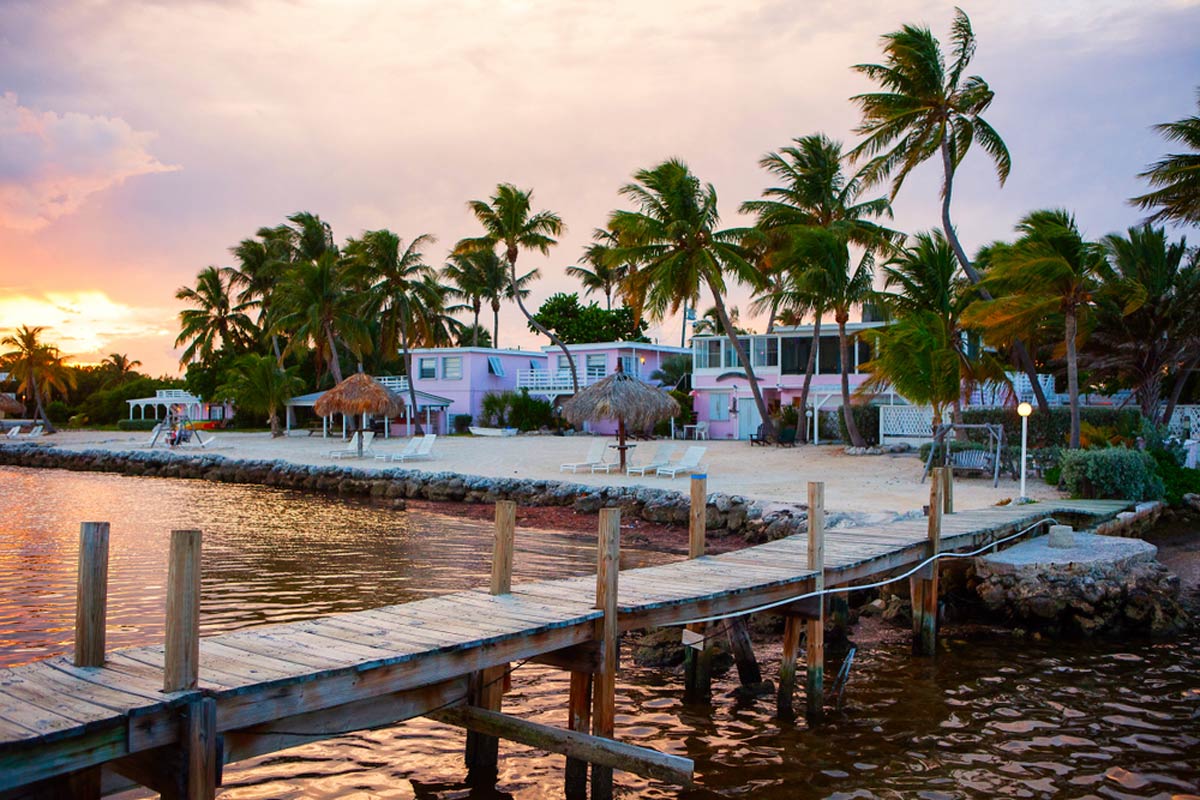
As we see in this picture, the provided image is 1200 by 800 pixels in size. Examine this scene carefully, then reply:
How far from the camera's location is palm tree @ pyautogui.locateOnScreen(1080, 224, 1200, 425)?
1052 inches

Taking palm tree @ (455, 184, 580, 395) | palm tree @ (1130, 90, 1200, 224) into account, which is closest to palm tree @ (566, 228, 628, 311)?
palm tree @ (455, 184, 580, 395)

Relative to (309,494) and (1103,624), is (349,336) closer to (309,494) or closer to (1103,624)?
(309,494)

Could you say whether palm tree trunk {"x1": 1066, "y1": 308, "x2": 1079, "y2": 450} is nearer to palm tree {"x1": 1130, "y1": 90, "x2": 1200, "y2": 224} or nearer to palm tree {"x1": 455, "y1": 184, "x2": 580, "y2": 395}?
palm tree {"x1": 1130, "y1": 90, "x2": 1200, "y2": 224}

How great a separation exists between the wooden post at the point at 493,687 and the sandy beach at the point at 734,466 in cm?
1121

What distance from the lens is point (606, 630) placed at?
686 cm

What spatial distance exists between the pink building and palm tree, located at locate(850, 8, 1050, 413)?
9910 millimetres

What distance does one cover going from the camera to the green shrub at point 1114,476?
706 inches

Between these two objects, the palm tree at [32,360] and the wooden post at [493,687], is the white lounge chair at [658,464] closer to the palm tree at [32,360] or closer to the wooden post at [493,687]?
the wooden post at [493,687]

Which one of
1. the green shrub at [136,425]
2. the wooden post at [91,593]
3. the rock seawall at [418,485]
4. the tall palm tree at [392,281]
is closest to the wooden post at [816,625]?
the rock seawall at [418,485]

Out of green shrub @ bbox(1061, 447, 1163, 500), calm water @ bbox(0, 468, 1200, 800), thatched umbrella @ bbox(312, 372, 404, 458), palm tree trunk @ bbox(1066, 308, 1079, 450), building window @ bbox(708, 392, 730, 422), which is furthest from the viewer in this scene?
building window @ bbox(708, 392, 730, 422)

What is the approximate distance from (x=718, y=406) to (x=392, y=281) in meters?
16.4

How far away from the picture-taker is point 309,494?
2880 cm

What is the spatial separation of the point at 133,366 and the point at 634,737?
87177 mm

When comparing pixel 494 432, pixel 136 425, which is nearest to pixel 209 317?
pixel 136 425
